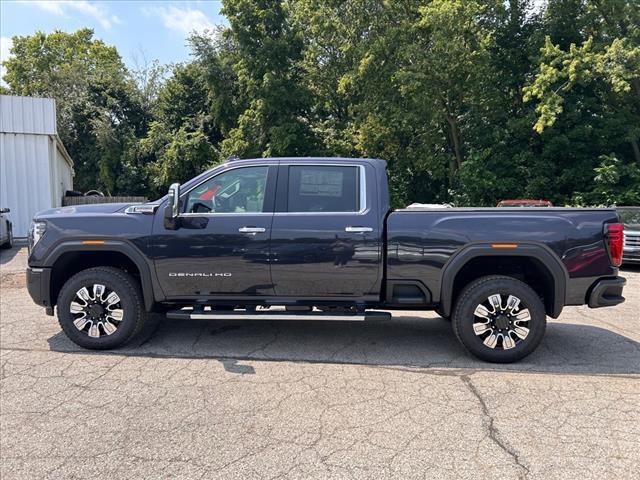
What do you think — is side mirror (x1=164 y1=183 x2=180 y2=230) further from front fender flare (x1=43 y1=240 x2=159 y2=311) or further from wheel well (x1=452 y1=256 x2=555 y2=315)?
wheel well (x1=452 y1=256 x2=555 y2=315)

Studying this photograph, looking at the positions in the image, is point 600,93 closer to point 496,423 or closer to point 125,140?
point 496,423

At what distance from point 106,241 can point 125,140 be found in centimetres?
3097

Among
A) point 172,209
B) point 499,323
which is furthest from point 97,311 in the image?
point 499,323

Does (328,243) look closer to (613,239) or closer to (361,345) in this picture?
(361,345)

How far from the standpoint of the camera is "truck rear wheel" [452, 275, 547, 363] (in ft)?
16.0

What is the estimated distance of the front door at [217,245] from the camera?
5098mm

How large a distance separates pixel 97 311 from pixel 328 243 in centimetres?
253

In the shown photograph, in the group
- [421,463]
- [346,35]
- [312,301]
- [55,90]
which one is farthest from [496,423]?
[55,90]

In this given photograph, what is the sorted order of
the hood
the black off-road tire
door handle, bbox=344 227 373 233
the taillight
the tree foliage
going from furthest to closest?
the tree foliage, the black off-road tire, the hood, door handle, bbox=344 227 373 233, the taillight

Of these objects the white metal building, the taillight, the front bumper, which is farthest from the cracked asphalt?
the white metal building

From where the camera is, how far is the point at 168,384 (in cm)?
441

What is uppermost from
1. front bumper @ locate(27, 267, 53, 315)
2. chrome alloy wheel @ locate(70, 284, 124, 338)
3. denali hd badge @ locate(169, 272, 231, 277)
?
denali hd badge @ locate(169, 272, 231, 277)

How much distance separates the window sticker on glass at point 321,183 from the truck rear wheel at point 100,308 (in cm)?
211

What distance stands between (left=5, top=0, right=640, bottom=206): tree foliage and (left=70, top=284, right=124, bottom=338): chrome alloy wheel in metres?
16.4
